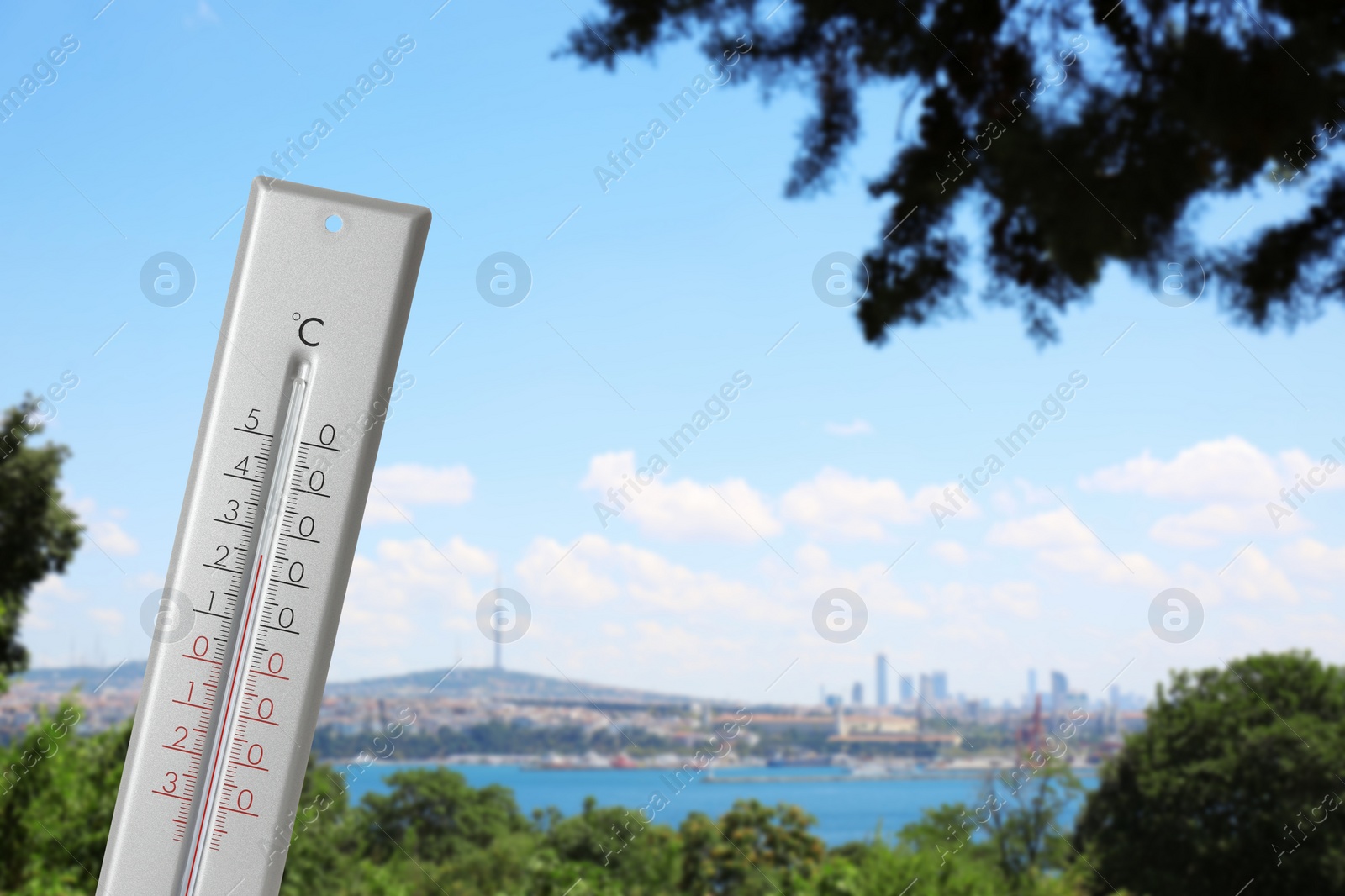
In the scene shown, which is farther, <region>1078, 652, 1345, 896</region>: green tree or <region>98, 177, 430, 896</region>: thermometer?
<region>1078, 652, 1345, 896</region>: green tree

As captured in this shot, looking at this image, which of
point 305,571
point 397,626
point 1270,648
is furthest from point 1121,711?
point 305,571

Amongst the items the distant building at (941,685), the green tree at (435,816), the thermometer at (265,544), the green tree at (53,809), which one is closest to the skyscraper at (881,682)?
the distant building at (941,685)

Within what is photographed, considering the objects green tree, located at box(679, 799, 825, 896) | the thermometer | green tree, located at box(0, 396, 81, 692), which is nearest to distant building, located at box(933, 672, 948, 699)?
green tree, located at box(679, 799, 825, 896)

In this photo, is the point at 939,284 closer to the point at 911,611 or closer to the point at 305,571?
the point at 911,611

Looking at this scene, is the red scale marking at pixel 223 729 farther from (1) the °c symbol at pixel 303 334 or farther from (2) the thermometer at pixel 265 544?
(1) the °c symbol at pixel 303 334

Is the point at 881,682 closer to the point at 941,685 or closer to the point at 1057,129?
the point at 941,685

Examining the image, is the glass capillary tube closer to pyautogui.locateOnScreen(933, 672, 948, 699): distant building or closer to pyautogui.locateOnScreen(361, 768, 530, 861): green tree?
pyautogui.locateOnScreen(361, 768, 530, 861): green tree
